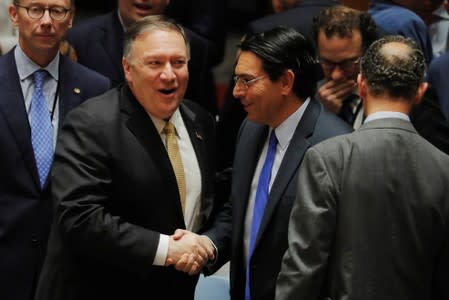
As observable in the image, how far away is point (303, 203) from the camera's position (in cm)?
314

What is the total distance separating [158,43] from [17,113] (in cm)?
85

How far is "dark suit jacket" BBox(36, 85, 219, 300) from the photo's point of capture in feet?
11.0

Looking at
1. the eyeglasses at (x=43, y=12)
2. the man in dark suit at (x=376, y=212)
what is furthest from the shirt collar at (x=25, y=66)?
the man in dark suit at (x=376, y=212)

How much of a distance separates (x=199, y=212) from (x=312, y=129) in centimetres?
57

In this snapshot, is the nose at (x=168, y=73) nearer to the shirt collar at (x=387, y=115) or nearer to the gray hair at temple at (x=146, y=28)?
the gray hair at temple at (x=146, y=28)

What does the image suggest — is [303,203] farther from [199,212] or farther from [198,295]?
[198,295]

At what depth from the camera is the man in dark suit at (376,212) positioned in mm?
3102

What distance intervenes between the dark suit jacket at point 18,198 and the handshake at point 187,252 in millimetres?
828

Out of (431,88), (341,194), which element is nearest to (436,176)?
(341,194)

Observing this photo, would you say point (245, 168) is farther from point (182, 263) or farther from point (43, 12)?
point (43, 12)

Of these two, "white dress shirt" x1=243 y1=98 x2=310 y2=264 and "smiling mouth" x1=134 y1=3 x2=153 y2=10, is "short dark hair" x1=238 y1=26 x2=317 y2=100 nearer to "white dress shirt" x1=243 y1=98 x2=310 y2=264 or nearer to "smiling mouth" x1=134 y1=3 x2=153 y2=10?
"white dress shirt" x1=243 y1=98 x2=310 y2=264

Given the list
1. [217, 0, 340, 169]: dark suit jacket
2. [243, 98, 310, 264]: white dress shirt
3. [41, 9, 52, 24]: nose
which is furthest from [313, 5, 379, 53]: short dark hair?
[41, 9, 52, 24]: nose

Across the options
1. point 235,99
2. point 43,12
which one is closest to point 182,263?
point 43,12

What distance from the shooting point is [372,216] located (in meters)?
3.10
